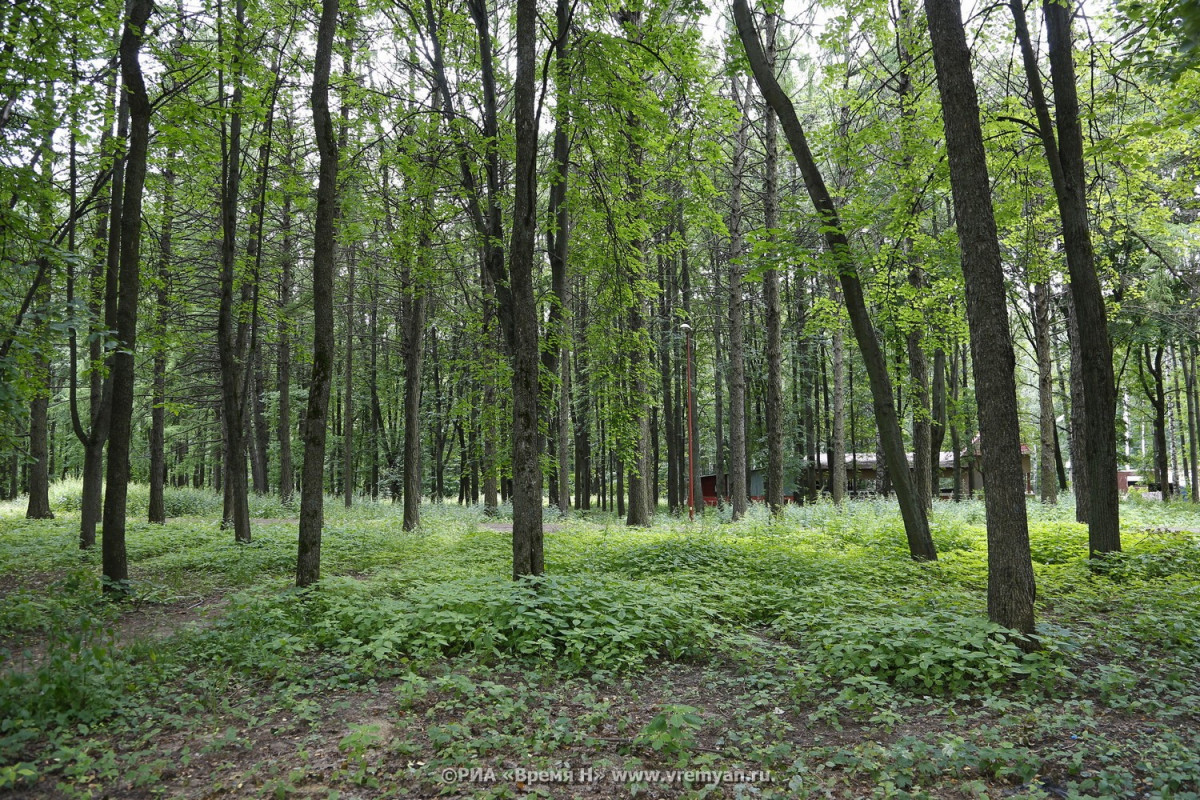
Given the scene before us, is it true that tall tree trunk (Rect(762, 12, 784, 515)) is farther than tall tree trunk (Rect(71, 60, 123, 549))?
Yes

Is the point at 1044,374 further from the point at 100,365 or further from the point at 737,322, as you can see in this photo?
the point at 100,365

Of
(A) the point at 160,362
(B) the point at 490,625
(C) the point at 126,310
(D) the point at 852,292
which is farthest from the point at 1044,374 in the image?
(A) the point at 160,362

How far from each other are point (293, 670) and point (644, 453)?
12655 millimetres

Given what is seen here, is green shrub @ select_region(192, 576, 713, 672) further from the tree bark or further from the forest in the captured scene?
the tree bark

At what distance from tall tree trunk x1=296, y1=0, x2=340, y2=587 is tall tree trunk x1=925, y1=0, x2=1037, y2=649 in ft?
22.6

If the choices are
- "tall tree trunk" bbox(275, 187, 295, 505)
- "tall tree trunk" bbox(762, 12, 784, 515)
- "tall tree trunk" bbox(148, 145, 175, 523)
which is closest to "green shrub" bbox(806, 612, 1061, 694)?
"tall tree trunk" bbox(762, 12, 784, 515)

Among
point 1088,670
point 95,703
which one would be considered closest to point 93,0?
point 95,703

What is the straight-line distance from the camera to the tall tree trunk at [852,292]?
29.1ft

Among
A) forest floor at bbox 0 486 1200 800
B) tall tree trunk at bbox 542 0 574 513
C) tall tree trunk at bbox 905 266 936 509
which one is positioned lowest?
forest floor at bbox 0 486 1200 800

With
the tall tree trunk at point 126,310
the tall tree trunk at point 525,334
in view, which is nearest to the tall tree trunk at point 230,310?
the tall tree trunk at point 126,310

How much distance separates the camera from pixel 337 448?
3572 cm

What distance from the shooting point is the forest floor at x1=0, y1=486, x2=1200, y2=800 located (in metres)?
3.53

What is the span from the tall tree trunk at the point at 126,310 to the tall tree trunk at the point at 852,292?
25.3ft

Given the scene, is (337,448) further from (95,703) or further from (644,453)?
(95,703)
